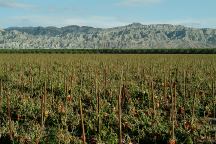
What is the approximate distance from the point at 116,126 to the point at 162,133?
121 centimetres

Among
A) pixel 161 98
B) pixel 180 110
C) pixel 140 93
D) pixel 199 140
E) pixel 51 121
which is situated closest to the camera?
pixel 199 140

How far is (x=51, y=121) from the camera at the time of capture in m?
11.2

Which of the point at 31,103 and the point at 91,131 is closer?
the point at 91,131

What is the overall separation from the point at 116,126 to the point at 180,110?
2.85 meters

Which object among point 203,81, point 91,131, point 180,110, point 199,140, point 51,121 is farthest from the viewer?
point 203,81

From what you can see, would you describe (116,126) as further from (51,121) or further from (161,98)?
(161,98)

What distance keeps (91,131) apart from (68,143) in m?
1.59

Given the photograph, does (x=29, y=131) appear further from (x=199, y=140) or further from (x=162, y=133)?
(x=199, y=140)

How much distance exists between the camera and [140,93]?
1588 cm

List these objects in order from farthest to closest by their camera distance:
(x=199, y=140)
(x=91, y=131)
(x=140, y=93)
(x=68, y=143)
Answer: (x=140, y=93) → (x=91, y=131) → (x=199, y=140) → (x=68, y=143)

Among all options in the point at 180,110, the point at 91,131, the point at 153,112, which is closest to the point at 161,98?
the point at 180,110

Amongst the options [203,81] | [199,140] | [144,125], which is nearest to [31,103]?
[144,125]

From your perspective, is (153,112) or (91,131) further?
(153,112)

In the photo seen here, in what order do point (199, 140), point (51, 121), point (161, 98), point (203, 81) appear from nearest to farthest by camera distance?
point (199, 140) < point (51, 121) < point (161, 98) < point (203, 81)
